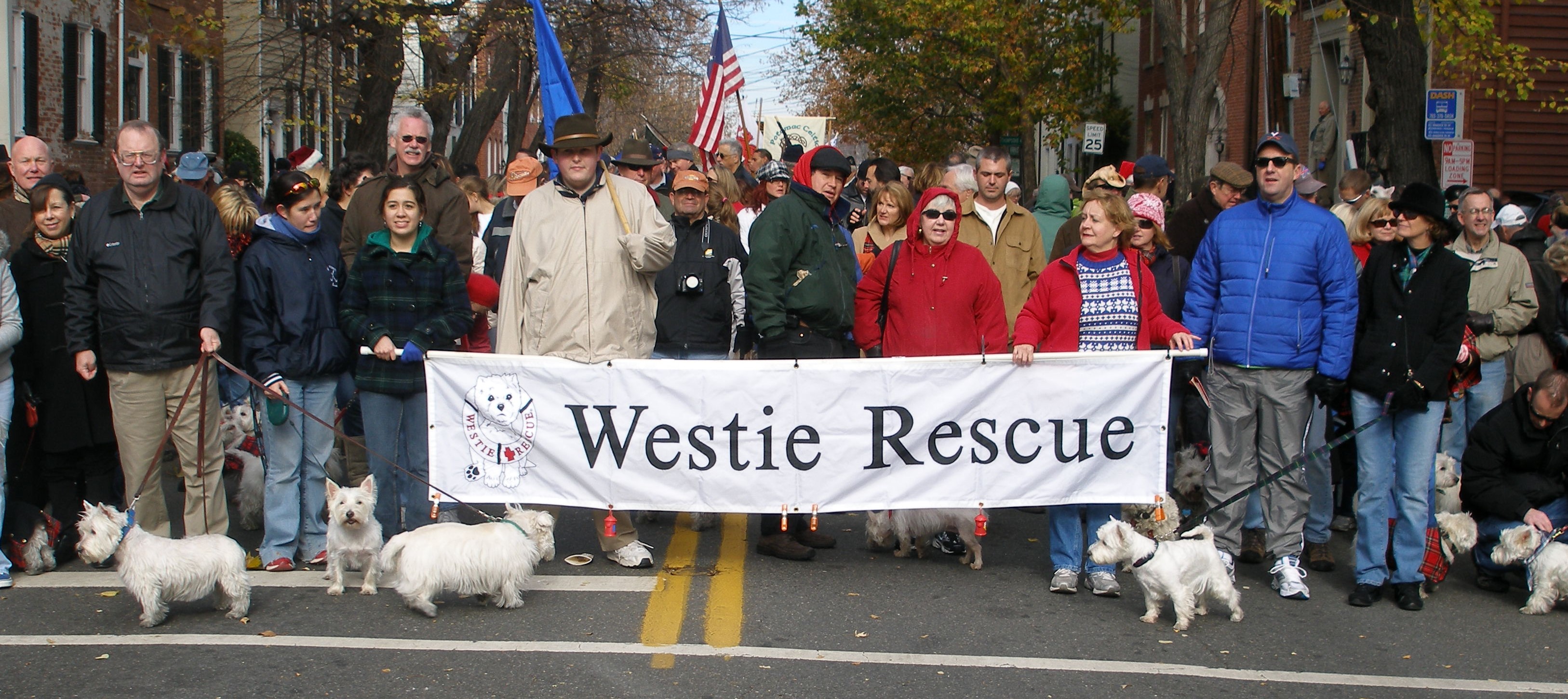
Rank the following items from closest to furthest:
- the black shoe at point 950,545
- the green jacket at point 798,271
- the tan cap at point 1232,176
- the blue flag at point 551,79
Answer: the green jacket at point 798,271, the black shoe at point 950,545, the blue flag at point 551,79, the tan cap at point 1232,176

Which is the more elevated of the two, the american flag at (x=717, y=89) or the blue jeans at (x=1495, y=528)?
the american flag at (x=717, y=89)

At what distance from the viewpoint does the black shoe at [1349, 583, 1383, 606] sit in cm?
639

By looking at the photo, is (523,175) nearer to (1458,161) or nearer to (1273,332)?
(1273,332)

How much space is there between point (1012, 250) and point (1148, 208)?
91 centimetres

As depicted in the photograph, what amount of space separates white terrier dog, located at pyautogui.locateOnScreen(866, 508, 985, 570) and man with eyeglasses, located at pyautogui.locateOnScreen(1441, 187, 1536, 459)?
3020 mm

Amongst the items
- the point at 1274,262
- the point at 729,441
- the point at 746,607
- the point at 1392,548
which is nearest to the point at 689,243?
the point at 729,441

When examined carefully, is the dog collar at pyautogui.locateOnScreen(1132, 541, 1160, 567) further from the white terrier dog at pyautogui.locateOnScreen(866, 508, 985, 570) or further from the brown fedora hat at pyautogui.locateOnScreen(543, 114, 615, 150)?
the brown fedora hat at pyautogui.locateOnScreen(543, 114, 615, 150)

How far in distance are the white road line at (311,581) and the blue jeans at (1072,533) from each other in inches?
74.5

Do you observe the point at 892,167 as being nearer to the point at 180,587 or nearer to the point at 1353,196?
the point at 1353,196

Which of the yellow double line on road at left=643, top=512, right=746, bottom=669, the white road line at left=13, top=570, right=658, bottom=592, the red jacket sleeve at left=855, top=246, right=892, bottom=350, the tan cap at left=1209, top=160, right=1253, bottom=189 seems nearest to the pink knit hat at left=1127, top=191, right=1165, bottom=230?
the tan cap at left=1209, top=160, right=1253, bottom=189

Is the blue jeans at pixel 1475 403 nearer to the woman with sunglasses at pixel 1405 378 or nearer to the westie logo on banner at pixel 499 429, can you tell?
the woman with sunglasses at pixel 1405 378

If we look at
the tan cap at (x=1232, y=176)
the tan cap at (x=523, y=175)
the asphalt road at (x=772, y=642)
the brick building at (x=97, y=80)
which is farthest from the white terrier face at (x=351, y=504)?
the brick building at (x=97, y=80)

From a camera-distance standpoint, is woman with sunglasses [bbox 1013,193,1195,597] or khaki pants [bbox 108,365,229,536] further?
khaki pants [bbox 108,365,229,536]

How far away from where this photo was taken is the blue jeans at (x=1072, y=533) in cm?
656
